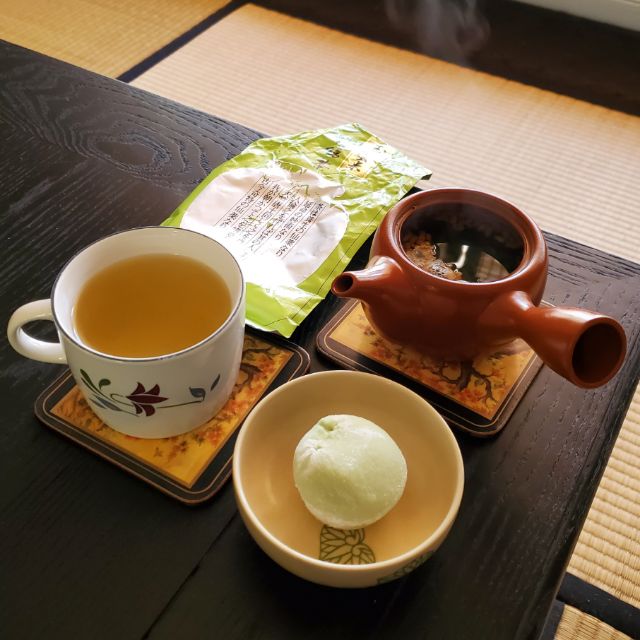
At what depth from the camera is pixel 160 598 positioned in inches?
19.1

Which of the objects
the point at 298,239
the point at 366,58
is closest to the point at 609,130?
the point at 366,58

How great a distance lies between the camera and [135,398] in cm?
50

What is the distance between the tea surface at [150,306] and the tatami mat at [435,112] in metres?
1.13

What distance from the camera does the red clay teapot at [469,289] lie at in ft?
1.70

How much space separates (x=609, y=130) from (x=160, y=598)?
5.65ft

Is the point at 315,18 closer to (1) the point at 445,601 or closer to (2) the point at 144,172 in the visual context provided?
(2) the point at 144,172

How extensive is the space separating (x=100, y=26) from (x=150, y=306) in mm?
1870

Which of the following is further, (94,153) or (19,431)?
(94,153)

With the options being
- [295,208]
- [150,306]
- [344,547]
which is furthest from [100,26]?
[344,547]

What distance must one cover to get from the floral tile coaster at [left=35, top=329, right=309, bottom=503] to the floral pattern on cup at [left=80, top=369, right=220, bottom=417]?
5 centimetres

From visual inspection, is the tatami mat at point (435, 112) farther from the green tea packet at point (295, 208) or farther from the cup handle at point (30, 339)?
the cup handle at point (30, 339)

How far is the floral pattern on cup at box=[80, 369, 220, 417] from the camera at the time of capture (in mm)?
498

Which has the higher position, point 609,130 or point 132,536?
point 132,536

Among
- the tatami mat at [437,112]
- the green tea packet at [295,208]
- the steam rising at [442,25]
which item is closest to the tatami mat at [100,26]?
the tatami mat at [437,112]
